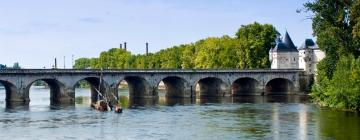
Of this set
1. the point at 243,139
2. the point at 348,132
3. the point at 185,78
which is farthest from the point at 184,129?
the point at 185,78

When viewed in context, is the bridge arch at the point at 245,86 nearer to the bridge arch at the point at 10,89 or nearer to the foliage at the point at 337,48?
the foliage at the point at 337,48

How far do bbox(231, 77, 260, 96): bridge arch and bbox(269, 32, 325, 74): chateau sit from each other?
10.4 metres

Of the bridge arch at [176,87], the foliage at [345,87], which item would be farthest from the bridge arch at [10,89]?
the foliage at [345,87]

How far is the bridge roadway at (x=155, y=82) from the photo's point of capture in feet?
339

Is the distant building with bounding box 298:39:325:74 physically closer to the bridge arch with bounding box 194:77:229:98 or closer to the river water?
the bridge arch with bounding box 194:77:229:98

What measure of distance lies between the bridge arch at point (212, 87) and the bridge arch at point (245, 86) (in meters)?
4.30

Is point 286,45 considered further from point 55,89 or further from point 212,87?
point 55,89

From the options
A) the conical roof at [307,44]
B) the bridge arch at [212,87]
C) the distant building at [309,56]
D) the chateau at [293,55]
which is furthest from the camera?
the conical roof at [307,44]

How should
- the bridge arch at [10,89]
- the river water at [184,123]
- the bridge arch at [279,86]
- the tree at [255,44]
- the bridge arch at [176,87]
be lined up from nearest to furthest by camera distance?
the river water at [184,123], the bridge arch at [10,89], the bridge arch at [176,87], the bridge arch at [279,86], the tree at [255,44]

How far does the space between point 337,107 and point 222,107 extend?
16.5m

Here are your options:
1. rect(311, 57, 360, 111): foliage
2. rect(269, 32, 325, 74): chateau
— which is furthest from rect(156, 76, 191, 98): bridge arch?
rect(311, 57, 360, 111): foliage

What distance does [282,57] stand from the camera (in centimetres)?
13862

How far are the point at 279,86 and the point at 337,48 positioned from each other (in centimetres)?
4554

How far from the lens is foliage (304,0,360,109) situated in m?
76.0
